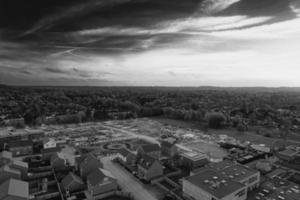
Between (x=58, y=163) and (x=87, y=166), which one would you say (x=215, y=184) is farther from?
(x=58, y=163)

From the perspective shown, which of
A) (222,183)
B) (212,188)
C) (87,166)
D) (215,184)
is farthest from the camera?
(87,166)

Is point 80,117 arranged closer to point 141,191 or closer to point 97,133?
point 97,133

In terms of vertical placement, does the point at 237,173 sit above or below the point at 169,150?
above

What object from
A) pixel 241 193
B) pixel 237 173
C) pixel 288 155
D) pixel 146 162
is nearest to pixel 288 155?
pixel 288 155

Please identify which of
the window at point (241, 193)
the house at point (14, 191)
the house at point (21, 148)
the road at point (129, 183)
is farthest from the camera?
the house at point (21, 148)

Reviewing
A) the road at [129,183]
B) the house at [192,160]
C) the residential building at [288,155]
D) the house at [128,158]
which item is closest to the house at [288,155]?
the residential building at [288,155]

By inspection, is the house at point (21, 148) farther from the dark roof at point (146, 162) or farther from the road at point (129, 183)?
the dark roof at point (146, 162)

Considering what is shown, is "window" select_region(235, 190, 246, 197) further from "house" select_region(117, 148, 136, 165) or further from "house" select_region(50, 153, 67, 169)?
"house" select_region(50, 153, 67, 169)
